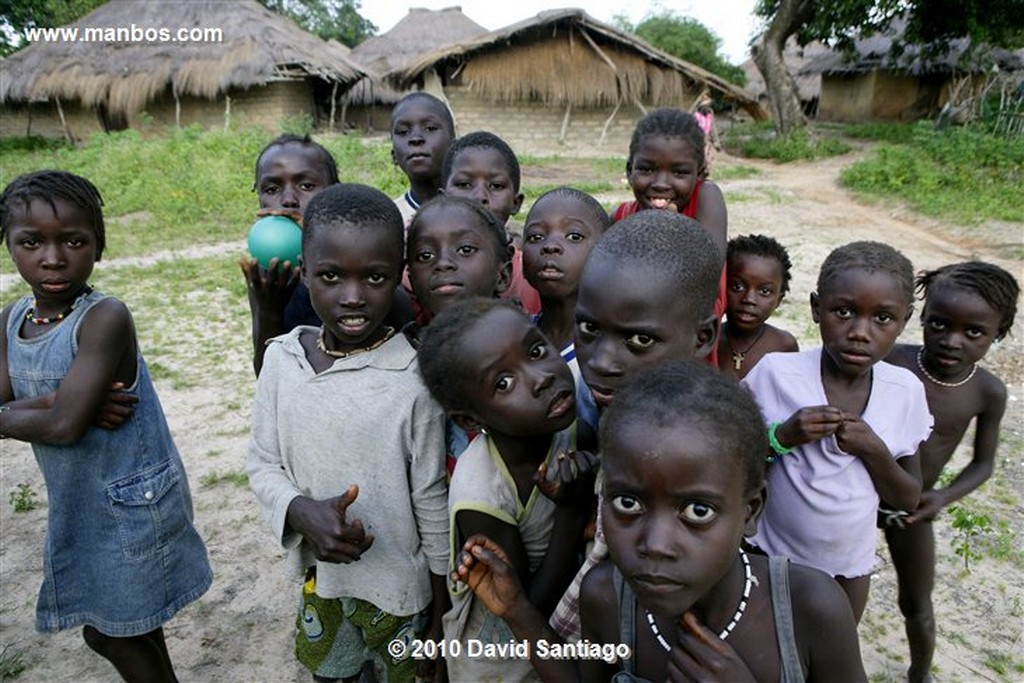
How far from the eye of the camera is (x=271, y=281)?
2061mm

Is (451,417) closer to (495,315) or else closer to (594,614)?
(495,315)

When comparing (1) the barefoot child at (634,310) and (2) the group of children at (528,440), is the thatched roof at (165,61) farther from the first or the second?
(1) the barefoot child at (634,310)

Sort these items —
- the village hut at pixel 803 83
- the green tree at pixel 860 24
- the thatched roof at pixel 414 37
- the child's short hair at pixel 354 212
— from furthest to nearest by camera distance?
the village hut at pixel 803 83
the thatched roof at pixel 414 37
the green tree at pixel 860 24
the child's short hair at pixel 354 212

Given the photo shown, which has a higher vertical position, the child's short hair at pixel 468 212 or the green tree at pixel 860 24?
the green tree at pixel 860 24

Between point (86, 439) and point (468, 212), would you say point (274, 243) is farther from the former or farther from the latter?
point (86, 439)

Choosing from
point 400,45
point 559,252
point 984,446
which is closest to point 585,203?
point 559,252

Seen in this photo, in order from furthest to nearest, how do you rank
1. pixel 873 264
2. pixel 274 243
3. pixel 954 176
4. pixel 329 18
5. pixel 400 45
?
pixel 329 18 → pixel 400 45 → pixel 954 176 → pixel 274 243 → pixel 873 264

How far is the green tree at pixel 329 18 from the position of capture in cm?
3509

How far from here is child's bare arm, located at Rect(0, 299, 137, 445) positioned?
1749 millimetres

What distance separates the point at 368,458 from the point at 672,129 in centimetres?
147

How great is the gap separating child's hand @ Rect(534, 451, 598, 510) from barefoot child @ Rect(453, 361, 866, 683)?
143 mm

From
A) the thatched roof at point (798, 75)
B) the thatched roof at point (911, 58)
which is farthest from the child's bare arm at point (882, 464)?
the thatched roof at point (798, 75)

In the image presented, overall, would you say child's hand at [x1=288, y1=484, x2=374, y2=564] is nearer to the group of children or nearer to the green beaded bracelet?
the group of children

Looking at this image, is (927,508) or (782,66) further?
(782,66)
